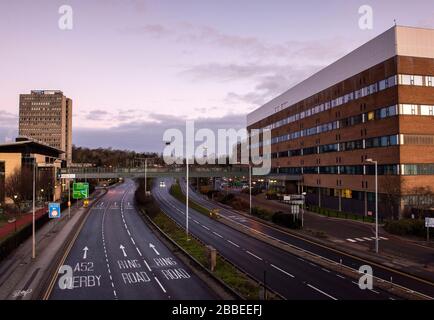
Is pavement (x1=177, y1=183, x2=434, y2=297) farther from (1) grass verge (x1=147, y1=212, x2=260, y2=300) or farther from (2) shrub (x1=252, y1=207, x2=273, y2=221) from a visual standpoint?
(1) grass verge (x1=147, y1=212, x2=260, y2=300)

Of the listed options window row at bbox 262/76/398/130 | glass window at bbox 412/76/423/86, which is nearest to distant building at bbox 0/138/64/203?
window row at bbox 262/76/398/130

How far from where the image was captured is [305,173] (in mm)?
89750

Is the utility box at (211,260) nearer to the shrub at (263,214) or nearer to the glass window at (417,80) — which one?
the shrub at (263,214)

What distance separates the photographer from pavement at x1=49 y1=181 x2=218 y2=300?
24938 mm

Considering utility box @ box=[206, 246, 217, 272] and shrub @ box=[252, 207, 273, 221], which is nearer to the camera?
utility box @ box=[206, 246, 217, 272]

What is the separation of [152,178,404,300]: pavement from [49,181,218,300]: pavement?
5.15 m

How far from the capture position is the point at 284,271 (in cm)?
2962

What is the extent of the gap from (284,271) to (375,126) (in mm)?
41560

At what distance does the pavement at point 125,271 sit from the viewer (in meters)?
24.9

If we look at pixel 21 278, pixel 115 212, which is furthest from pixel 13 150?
pixel 21 278

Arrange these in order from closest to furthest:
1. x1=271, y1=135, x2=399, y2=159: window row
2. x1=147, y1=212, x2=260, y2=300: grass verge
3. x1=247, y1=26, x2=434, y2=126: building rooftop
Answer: x1=147, y1=212, x2=260, y2=300: grass verge
x1=247, y1=26, x2=434, y2=126: building rooftop
x1=271, y1=135, x2=399, y2=159: window row

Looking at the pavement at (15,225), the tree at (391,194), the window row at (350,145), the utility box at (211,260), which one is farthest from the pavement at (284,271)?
the window row at (350,145)

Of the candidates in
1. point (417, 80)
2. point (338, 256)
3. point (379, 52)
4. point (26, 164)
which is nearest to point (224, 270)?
point (338, 256)

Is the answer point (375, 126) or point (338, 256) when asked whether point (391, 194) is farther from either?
point (338, 256)
